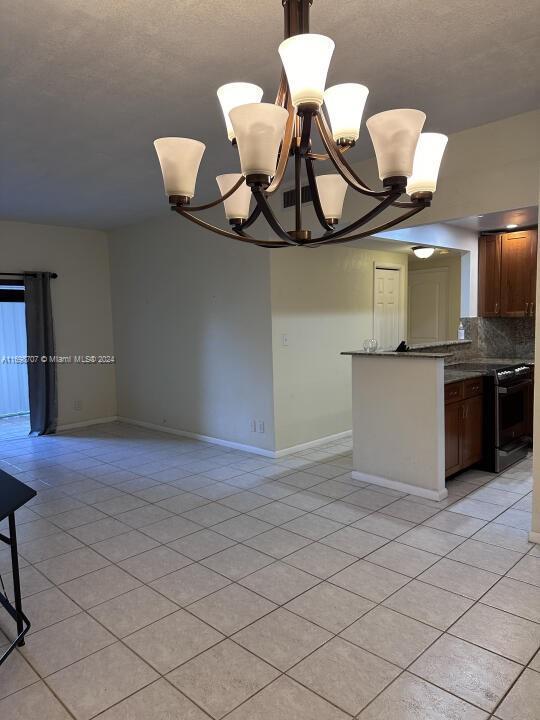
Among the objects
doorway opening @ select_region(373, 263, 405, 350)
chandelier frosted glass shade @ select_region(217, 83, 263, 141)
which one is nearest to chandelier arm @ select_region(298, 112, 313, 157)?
chandelier frosted glass shade @ select_region(217, 83, 263, 141)

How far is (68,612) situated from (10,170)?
3.27 m

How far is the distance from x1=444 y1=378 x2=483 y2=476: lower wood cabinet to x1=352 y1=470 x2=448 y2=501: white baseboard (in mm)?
253

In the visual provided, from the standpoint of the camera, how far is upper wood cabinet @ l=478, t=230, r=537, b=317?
5.10m

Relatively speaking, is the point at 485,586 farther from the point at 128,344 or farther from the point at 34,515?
the point at 128,344

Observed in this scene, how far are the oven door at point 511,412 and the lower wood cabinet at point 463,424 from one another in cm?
15

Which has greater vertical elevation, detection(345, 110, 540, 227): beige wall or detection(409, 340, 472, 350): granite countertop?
detection(345, 110, 540, 227): beige wall

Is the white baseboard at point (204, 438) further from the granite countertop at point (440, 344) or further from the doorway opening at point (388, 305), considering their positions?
the doorway opening at point (388, 305)

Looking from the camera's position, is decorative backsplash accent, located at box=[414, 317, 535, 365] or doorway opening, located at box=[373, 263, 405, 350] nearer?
decorative backsplash accent, located at box=[414, 317, 535, 365]

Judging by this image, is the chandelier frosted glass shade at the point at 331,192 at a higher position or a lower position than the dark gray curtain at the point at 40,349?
higher

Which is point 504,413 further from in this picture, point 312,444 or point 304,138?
point 304,138

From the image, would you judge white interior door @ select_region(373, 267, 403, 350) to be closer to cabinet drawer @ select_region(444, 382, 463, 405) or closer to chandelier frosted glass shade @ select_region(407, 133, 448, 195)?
cabinet drawer @ select_region(444, 382, 463, 405)

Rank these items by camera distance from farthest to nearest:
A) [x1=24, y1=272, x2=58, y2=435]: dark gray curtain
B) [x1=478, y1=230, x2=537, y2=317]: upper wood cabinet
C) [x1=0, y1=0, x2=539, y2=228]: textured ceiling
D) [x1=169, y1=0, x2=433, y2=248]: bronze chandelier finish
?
[x1=24, y1=272, x2=58, y2=435]: dark gray curtain
[x1=478, y1=230, x2=537, y2=317]: upper wood cabinet
[x1=0, y1=0, x2=539, y2=228]: textured ceiling
[x1=169, y1=0, x2=433, y2=248]: bronze chandelier finish

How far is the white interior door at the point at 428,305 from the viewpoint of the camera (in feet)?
23.6

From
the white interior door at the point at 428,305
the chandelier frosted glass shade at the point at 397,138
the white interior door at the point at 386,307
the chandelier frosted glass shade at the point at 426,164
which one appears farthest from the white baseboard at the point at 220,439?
the chandelier frosted glass shade at the point at 397,138
